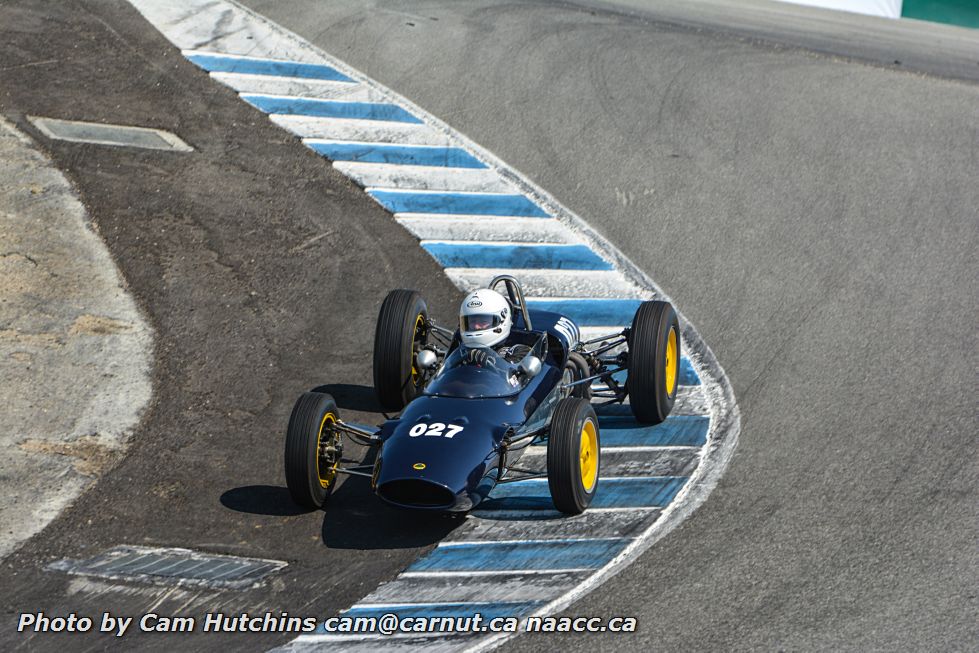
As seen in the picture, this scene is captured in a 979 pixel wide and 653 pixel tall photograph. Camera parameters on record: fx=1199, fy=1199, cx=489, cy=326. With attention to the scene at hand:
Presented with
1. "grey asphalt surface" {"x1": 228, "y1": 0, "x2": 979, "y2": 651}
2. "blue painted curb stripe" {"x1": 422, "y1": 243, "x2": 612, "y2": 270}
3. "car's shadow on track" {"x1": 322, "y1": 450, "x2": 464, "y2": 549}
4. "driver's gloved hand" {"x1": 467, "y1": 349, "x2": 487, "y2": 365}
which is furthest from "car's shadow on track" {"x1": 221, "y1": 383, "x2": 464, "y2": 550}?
"blue painted curb stripe" {"x1": 422, "y1": 243, "x2": 612, "y2": 270}

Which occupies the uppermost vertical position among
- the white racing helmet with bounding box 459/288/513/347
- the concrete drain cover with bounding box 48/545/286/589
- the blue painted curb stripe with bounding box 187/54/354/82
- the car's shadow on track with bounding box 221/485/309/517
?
the blue painted curb stripe with bounding box 187/54/354/82

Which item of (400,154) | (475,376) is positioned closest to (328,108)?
(400,154)

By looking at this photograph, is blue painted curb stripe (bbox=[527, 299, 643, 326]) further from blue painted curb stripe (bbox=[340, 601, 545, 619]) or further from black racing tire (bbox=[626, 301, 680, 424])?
blue painted curb stripe (bbox=[340, 601, 545, 619])

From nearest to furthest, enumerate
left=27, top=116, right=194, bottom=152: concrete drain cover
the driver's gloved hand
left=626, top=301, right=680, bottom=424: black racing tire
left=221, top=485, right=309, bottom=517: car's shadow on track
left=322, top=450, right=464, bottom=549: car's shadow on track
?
left=322, top=450, right=464, bottom=549: car's shadow on track, left=221, top=485, right=309, bottom=517: car's shadow on track, the driver's gloved hand, left=626, top=301, right=680, bottom=424: black racing tire, left=27, top=116, right=194, bottom=152: concrete drain cover

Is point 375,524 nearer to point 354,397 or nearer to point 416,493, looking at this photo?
point 416,493

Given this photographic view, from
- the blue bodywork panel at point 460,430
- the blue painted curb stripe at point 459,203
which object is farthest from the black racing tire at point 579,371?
the blue painted curb stripe at point 459,203

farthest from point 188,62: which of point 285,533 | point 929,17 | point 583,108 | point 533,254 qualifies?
point 929,17

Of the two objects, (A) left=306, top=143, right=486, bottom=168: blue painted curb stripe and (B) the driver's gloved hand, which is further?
(A) left=306, top=143, right=486, bottom=168: blue painted curb stripe

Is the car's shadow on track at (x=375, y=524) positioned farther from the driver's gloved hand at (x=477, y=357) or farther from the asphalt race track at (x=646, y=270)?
the driver's gloved hand at (x=477, y=357)

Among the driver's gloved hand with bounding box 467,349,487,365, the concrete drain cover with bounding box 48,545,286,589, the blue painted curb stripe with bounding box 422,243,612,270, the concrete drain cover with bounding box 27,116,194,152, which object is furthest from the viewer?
the concrete drain cover with bounding box 27,116,194,152

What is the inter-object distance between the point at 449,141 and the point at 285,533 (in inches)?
318

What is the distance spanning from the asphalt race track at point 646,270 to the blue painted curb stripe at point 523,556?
211 millimetres

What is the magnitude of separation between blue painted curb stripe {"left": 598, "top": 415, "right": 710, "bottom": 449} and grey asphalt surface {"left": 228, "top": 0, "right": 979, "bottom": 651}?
40 centimetres

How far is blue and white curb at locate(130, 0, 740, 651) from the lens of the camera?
7.85 m
